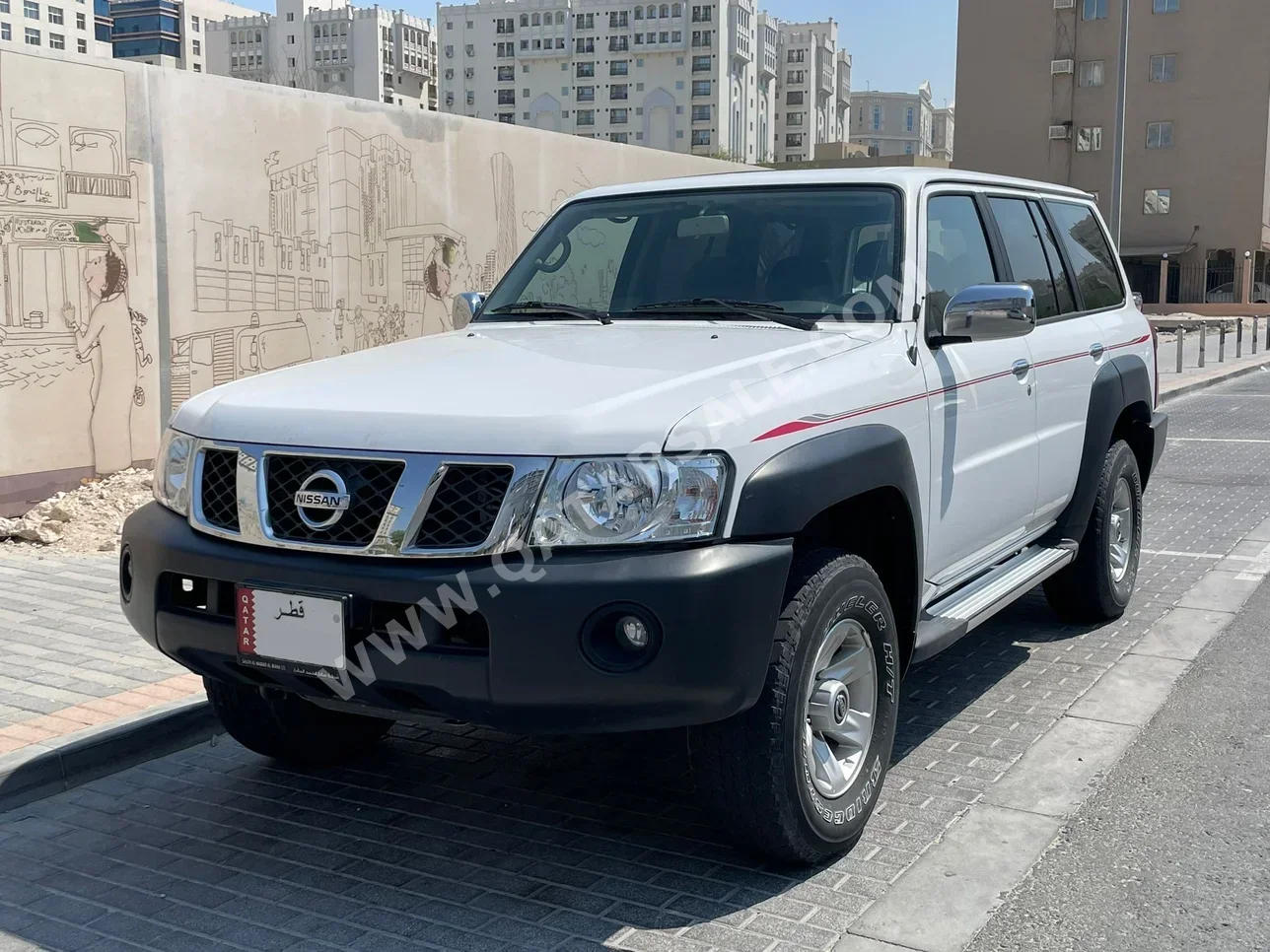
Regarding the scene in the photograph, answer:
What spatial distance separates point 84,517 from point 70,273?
1.60 meters

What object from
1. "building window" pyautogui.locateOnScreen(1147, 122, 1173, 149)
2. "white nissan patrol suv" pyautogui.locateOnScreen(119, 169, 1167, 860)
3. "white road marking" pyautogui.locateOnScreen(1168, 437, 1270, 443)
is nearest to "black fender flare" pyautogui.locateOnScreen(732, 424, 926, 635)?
"white nissan patrol suv" pyautogui.locateOnScreen(119, 169, 1167, 860)

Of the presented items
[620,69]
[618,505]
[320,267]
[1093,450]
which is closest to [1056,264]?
[1093,450]

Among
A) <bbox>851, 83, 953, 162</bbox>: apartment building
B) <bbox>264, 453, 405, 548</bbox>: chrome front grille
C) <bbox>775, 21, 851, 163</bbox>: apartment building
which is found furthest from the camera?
<bbox>851, 83, 953, 162</bbox>: apartment building

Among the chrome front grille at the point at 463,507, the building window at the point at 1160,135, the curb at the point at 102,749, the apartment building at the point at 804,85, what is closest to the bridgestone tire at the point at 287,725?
the curb at the point at 102,749

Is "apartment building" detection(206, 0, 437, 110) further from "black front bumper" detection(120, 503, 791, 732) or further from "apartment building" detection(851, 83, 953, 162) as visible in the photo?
"black front bumper" detection(120, 503, 791, 732)

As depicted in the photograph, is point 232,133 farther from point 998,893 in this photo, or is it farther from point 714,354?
point 998,893

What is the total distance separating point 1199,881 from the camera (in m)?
3.58

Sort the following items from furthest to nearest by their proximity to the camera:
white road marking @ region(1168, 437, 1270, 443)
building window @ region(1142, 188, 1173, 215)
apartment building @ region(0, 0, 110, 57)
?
apartment building @ region(0, 0, 110, 57)
building window @ region(1142, 188, 1173, 215)
white road marking @ region(1168, 437, 1270, 443)

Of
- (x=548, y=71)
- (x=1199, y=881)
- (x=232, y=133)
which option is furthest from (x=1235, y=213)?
(x=548, y=71)

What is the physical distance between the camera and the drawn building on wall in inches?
323

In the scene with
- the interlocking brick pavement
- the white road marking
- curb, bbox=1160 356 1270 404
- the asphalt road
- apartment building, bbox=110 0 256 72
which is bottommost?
the interlocking brick pavement

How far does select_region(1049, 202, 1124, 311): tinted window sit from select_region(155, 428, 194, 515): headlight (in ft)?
12.9

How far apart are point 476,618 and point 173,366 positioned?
698cm

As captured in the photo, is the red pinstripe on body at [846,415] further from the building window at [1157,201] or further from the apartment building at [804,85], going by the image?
the apartment building at [804,85]
